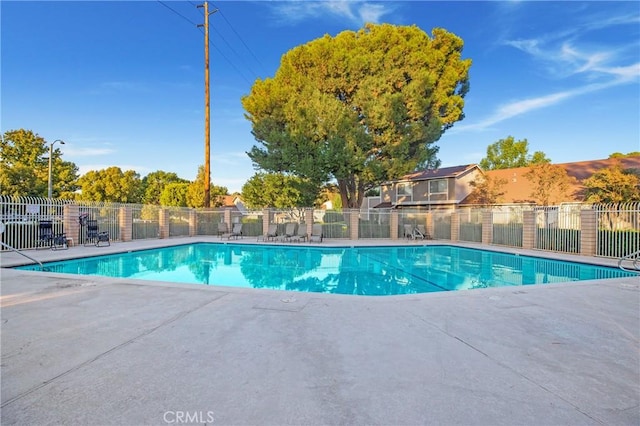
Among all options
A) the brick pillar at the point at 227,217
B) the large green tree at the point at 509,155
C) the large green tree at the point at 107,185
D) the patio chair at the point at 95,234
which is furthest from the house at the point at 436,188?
the large green tree at the point at 107,185

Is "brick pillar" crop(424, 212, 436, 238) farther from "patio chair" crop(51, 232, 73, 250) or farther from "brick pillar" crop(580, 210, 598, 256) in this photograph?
"patio chair" crop(51, 232, 73, 250)

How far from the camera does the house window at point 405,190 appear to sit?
102 feet

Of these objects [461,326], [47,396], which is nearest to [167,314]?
[47,396]

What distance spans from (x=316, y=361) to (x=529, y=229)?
15.8 m

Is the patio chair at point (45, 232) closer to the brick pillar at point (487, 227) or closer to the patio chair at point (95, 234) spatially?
the patio chair at point (95, 234)

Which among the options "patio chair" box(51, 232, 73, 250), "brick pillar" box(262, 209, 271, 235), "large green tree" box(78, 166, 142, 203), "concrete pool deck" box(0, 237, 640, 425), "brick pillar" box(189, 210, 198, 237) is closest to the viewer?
"concrete pool deck" box(0, 237, 640, 425)

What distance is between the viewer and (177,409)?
7.70 ft

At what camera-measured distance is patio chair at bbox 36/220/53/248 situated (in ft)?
41.7

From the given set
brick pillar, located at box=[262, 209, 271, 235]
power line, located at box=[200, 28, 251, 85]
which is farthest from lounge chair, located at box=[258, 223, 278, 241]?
power line, located at box=[200, 28, 251, 85]

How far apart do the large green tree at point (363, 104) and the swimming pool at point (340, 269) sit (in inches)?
251

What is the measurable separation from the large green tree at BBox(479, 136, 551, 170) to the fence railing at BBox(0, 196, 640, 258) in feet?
79.5

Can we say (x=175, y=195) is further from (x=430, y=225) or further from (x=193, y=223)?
(x=430, y=225)

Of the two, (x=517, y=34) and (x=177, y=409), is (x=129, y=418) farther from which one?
(x=517, y=34)

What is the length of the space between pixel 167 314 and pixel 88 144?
26127mm
